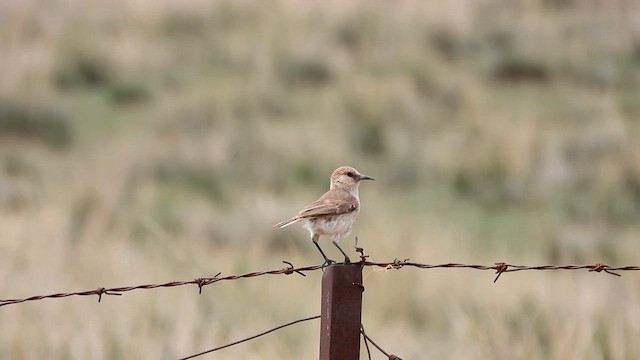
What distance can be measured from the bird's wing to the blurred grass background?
2.52m

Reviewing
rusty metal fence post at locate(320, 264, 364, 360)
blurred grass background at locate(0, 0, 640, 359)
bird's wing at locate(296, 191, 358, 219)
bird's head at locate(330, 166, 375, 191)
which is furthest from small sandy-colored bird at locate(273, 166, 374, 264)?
blurred grass background at locate(0, 0, 640, 359)

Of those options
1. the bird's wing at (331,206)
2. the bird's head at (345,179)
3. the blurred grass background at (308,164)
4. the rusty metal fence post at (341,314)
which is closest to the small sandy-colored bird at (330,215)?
the bird's wing at (331,206)

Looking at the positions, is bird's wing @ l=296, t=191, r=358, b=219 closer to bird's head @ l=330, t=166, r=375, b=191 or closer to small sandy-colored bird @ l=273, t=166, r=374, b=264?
small sandy-colored bird @ l=273, t=166, r=374, b=264

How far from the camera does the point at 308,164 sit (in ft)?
48.5

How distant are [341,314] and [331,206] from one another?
2.59 feet

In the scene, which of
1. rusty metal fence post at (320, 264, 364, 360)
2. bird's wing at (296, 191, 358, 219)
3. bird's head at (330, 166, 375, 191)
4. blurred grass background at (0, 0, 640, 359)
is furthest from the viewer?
blurred grass background at (0, 0, 640, 359)

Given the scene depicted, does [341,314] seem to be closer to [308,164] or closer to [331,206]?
[331,206]

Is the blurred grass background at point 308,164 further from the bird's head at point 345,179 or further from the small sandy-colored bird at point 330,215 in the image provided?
the small sandy-colored bird at point 330,215

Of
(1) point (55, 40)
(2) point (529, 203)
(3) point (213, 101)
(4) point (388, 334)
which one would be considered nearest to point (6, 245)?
(4) point (388, 334)

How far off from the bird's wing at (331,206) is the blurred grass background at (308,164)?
2.52 meters

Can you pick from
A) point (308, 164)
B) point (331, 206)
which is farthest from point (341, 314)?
point (308, 164)

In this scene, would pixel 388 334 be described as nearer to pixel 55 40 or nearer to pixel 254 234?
pixel 254 234

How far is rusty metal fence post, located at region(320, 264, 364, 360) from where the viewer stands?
3902mm

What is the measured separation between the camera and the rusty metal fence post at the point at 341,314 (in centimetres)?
390
